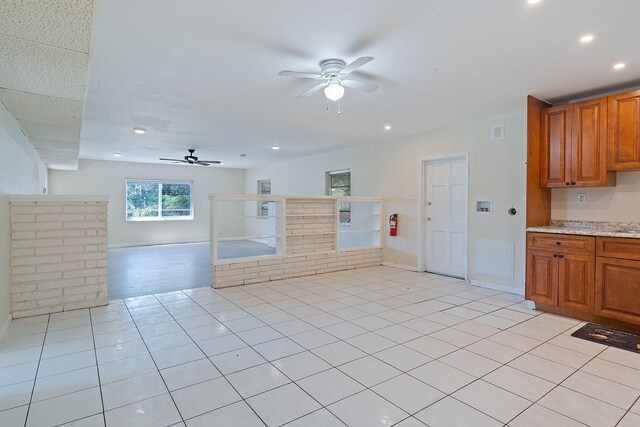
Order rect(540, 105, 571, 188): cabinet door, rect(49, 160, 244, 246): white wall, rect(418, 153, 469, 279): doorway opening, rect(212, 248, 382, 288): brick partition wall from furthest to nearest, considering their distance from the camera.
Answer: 1. rect(49, 160, 244, 246): white wall
2. rect(418, 153, 469, 279): doorway opening
3. rect(212, 248, 382, 288): brick partition wall
4. rect(540, 105, 571, 188): cabinet door

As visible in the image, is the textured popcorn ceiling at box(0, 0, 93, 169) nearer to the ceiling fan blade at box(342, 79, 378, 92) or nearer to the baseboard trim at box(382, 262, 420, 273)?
the ceiling fan blade at box(342, 79, 378, 92)

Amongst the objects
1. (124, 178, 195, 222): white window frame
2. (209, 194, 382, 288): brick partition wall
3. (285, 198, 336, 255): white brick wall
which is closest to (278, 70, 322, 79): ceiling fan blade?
(209, 194, 382, 288): brick partition wall

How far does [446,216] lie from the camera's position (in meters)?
5.61

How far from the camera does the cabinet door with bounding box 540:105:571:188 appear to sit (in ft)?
12.6

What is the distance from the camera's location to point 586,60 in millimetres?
2988

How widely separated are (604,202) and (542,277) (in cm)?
113

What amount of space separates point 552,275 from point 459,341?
159cm

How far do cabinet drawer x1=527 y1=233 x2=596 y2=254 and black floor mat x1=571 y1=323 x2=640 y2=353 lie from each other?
0.74m

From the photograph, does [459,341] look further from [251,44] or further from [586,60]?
[251,44]

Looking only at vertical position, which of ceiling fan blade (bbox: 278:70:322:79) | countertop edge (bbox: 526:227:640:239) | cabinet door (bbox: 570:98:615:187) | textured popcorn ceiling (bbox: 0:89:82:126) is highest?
ceiling fan blade (bbox: 278:70:322:79)

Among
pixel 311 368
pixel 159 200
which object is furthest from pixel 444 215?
pixel 159 200

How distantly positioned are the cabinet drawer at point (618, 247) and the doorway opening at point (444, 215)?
1975 millimetres

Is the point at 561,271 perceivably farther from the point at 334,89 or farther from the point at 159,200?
the point at 159,200

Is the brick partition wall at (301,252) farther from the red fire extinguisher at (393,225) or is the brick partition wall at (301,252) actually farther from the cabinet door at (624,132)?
the cabinet door at (624,132)
